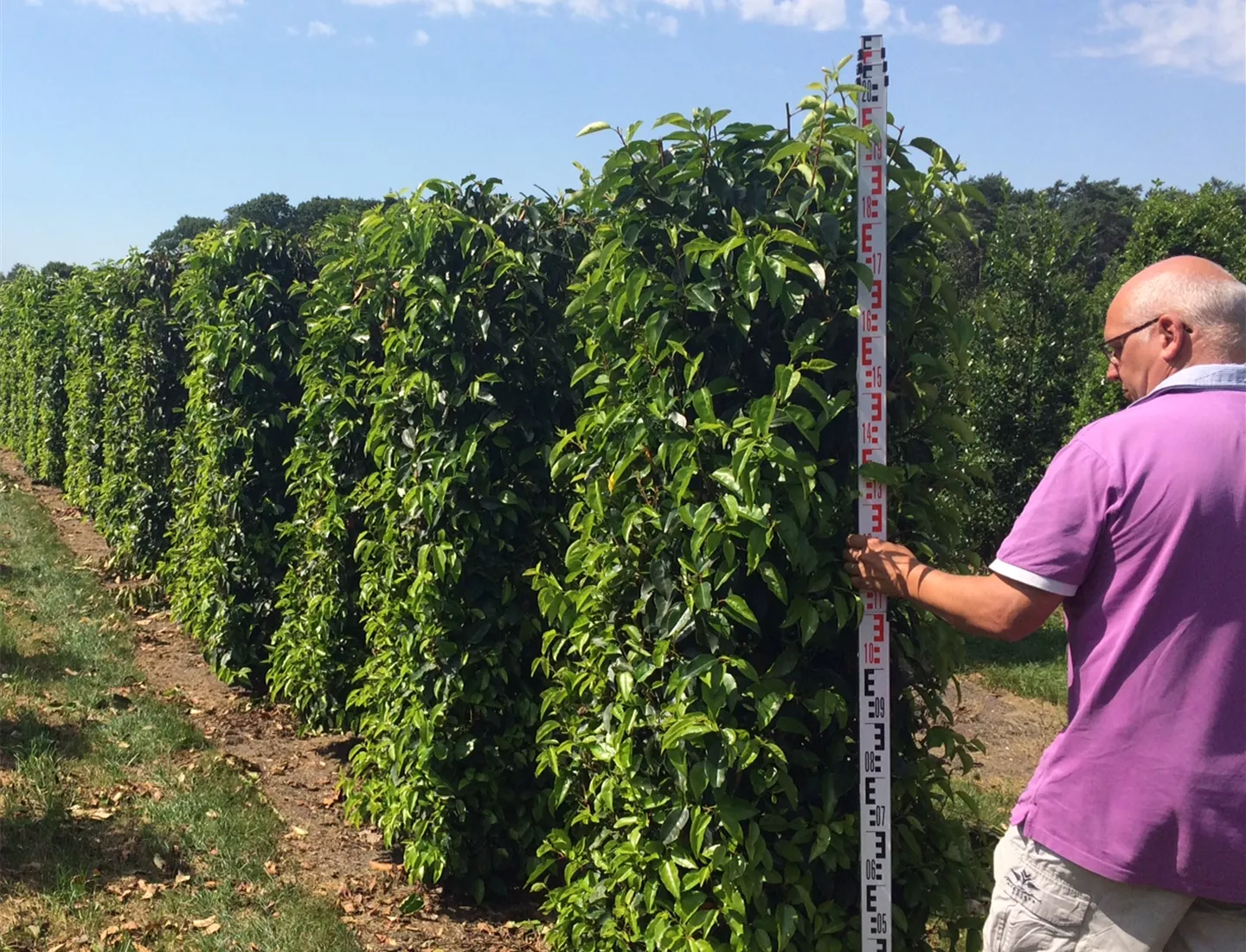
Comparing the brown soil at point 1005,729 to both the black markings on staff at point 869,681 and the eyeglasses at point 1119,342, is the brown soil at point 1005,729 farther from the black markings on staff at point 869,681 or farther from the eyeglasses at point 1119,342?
the eyeglasses at point 1119,342

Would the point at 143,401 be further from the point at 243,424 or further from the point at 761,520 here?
the point at 761,520

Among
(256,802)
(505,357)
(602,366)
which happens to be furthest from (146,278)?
(602,366)

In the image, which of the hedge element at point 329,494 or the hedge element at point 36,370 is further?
the hedge element at point 36,370

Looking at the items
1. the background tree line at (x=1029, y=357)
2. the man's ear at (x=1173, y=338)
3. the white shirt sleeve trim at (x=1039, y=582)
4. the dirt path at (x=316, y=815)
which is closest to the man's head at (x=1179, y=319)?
the man's ear at (x=1173, y=338)

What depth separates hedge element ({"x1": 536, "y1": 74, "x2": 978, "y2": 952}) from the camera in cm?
275

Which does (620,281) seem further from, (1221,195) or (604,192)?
(1221,195)

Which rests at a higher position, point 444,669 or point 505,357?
point 505,357

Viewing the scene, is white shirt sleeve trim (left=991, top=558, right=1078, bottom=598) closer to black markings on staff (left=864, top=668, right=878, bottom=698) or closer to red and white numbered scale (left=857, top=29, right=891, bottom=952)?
red and white numbered scale (left=857, top=29, right=891, bottom=952)

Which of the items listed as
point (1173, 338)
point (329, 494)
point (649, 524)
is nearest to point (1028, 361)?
point (329, 494)

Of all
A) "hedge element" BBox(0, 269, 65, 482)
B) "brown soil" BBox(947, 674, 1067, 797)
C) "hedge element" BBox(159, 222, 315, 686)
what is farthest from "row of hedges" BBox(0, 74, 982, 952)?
"hedge element" BBox(0, 269, 65, 482)

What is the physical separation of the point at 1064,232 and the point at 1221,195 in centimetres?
163

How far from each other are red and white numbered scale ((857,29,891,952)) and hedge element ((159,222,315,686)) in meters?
4.77

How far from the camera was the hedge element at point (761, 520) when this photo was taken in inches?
108

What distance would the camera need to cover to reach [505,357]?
427 cm
